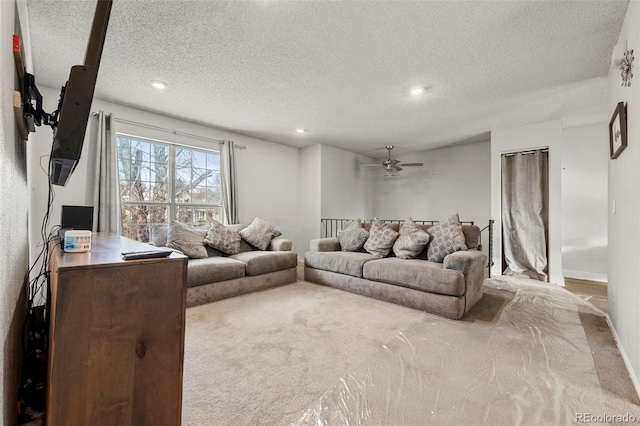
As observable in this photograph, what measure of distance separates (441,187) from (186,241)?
17.1 feet

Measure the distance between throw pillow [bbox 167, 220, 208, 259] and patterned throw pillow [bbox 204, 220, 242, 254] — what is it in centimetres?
13

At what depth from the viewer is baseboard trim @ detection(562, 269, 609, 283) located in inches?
172

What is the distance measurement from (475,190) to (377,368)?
504 cm

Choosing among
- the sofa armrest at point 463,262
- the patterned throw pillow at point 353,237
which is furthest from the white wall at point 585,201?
the patterned throw pillow at point 353,237

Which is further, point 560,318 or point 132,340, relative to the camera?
point 560,318

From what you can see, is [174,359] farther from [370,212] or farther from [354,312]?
[370,212]

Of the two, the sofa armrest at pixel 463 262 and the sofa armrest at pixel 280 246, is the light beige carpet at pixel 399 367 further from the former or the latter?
the sofa armrest at pixel 280 246

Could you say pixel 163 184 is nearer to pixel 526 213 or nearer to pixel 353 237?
pixel 353 237

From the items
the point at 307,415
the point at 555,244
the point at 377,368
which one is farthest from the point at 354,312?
the point at 555,244

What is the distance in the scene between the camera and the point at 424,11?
195 cm

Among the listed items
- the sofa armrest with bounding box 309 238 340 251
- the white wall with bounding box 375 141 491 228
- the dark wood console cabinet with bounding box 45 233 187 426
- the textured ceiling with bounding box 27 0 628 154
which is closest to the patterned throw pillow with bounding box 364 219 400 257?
the sofa armrest with bounding box 309 238 340 251

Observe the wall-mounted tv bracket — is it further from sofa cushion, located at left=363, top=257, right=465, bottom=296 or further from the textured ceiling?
sofa cushion, located at left=363, top=257, right=465, bottom=296

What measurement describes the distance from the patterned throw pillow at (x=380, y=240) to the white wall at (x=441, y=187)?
284cm

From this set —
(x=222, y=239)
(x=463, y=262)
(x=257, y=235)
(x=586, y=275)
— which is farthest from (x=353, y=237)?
(x=586, y=275)
